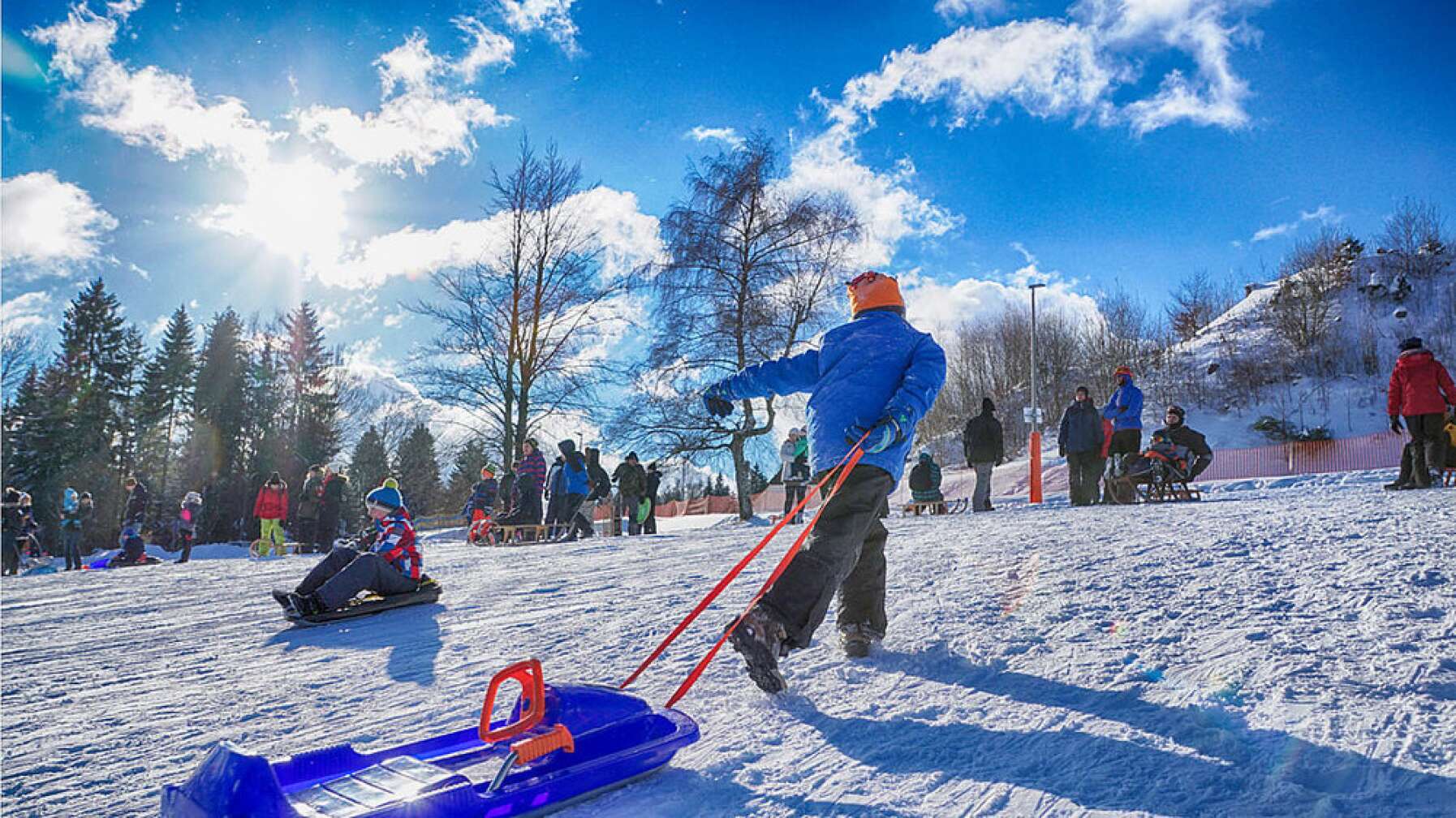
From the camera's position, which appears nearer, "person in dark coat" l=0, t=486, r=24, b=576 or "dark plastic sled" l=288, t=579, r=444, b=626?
"dark plastic sled" l=288, t=579, r=444, b=626

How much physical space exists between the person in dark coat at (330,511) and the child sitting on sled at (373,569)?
828 centimetres

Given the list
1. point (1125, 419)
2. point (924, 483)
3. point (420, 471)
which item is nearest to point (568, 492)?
point (924, 483)

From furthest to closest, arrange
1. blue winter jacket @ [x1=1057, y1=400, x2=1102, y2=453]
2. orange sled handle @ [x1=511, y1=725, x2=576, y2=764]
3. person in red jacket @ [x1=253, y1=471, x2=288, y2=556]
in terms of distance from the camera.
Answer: person in red jacket @ [x1=253, y1=471, x2=288, y2=556], blue winter jacket @ [x1=1057, y1=400, x2=1102, y2=453], orange sled handle @ [x1=511, y1=725, x2=576, y2=764]

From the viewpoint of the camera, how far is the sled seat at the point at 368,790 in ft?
5.65

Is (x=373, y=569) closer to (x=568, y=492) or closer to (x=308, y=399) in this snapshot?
(x=568, y=492)

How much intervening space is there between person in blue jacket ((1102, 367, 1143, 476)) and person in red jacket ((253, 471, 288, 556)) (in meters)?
14.4

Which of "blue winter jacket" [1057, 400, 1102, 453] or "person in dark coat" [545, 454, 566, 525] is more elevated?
"blue winter jacket" [1057, 400, 1102, 453]

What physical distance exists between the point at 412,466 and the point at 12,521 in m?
36.5

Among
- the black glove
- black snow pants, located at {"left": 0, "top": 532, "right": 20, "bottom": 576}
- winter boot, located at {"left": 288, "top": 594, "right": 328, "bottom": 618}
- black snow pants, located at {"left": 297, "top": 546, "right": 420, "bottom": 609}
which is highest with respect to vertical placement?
the black glove

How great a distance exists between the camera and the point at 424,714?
9.82ft

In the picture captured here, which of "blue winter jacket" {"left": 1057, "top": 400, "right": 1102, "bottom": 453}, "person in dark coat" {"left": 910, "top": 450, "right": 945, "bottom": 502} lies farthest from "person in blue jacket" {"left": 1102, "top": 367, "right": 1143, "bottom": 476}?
"person in dark coat" {"left": 910, "top": 450, "right": 945, "bottom": 502}

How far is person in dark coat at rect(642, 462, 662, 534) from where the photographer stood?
1594 centimetres

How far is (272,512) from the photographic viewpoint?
585 inches

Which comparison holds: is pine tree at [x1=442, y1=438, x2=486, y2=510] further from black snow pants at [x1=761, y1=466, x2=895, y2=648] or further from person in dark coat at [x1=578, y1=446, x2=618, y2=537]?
black snow pants at [x1=761, y1=466, x2=895, y2=648]
